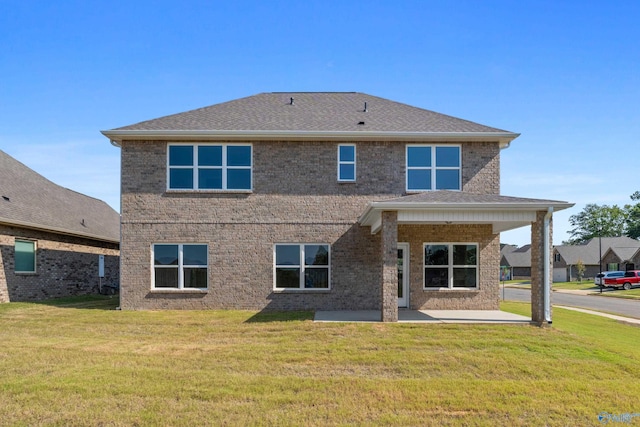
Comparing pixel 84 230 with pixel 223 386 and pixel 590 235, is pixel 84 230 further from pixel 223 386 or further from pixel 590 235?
pixel 590 235

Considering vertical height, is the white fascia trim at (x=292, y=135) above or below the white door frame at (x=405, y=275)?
above

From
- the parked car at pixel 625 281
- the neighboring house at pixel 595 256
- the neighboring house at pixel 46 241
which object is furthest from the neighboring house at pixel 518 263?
the neighboring house at pixel 46 241

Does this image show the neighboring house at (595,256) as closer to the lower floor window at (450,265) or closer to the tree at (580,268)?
the tree at (580,268)

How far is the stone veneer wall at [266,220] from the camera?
15305 mm

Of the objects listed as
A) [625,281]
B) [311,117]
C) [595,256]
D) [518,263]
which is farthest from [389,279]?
[518,263]

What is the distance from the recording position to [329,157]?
51.0 ft

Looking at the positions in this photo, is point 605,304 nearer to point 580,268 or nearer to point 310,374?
point 310,374

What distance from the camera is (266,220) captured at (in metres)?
15.4

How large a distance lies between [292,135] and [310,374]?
9062 mm

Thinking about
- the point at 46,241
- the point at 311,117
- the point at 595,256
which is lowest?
the point at 595,256

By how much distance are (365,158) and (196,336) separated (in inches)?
316

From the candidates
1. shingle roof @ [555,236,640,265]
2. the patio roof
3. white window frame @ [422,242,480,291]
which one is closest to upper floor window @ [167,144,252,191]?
the patio roof

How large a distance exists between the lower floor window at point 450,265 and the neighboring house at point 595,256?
4776 cm

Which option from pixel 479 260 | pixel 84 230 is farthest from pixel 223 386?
pixel 84 230
